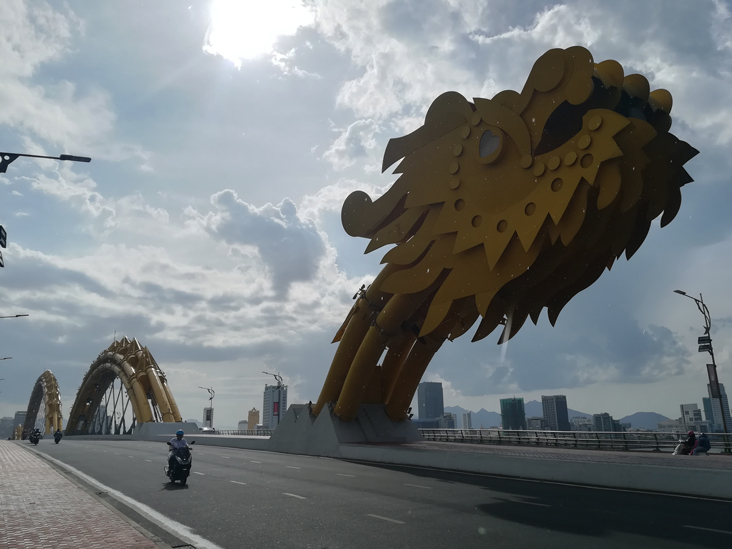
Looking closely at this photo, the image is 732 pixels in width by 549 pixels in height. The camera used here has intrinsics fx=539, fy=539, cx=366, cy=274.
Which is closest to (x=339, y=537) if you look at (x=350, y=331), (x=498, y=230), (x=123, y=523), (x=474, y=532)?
(x=474, y=532)

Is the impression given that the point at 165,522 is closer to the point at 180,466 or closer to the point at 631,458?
the point at 180,466

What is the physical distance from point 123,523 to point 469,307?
16.5 metres

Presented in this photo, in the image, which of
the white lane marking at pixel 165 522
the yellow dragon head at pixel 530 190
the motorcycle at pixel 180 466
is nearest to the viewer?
the white lane marking at pixel 165 522

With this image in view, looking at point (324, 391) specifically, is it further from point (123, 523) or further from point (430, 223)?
point (123, 523)

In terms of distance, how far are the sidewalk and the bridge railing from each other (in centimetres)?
2061

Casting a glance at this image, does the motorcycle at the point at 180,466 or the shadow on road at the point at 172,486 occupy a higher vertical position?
the motorcycle at the point at 180,466

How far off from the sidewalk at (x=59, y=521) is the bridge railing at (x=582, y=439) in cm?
2061

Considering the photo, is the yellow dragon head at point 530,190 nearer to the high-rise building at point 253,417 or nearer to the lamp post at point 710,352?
the lamp post at point 710,352

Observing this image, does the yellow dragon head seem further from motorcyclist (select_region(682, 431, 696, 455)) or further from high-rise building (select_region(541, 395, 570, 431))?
high-rise building (select_region(541, 395, 570, 431))

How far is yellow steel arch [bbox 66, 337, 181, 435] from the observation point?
64.9 m

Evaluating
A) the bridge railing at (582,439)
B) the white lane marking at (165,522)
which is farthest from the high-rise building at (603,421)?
the white lane marking at (165,522)

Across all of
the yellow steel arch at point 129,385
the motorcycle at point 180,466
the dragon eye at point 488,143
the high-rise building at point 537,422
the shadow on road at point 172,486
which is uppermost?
the dragon eye at point 488,143

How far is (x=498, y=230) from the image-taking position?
19641 millimetres

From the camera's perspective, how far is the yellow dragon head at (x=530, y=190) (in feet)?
57.3
